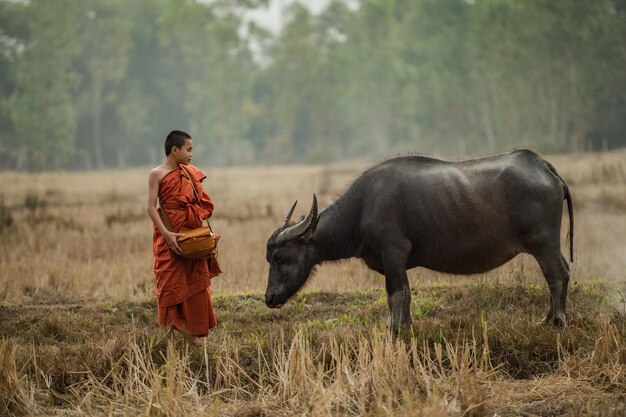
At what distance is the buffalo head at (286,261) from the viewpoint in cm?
598

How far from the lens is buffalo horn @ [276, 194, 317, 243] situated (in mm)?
5859

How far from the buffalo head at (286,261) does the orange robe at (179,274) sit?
745 mm

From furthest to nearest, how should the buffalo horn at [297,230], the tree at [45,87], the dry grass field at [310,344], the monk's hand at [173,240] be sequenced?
the tree at [45,87]
the buffalo horn at [297,230]
the monk's hand at [173,240]
the dry grass field at [310,344]

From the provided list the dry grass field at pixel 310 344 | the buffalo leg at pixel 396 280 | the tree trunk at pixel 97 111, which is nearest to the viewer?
the dry grass field at pixel 310 344

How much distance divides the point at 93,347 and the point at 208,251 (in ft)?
3.43

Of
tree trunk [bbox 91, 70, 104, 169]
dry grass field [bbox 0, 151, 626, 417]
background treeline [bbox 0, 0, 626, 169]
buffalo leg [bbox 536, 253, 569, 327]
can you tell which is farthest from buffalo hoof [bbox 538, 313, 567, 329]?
tree trunk [bbox 91, 70, 104, 169]

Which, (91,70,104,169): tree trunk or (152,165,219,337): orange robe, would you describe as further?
(91,70,104,169): tree trunk

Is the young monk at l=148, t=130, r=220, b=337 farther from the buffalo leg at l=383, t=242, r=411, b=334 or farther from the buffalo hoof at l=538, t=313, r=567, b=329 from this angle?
the buffalo hoof at l=538, t=313, r=567, b=329

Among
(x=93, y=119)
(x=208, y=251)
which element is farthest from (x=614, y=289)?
(x=93, y=119)

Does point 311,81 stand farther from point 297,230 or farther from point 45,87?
point 297,230

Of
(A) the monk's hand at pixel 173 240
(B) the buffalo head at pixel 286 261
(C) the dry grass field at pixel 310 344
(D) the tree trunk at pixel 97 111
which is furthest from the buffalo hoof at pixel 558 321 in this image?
(D) the tree trunk at pixel 97 111

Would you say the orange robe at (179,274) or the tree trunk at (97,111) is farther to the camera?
the tree trunk at (97,111)

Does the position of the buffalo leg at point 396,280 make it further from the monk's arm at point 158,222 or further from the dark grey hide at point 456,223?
the monk's arm at point 158,222

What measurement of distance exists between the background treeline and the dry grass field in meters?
25.1
